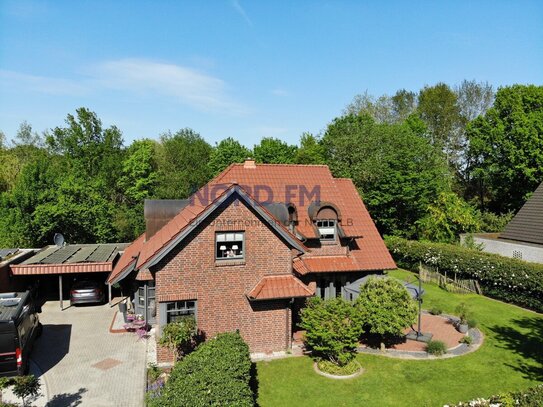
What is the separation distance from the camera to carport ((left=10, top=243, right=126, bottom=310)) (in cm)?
2114

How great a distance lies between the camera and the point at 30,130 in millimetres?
59406

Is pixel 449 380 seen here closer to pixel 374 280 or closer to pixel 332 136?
pixel 374 280

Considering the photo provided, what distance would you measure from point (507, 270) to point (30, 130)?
62.7 meters

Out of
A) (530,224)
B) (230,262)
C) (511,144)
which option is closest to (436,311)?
(230,262)

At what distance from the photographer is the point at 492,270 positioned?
25.2m

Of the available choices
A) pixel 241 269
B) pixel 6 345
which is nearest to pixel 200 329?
pixel 241 269

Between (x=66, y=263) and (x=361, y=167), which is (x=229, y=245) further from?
(x=361, y=167)

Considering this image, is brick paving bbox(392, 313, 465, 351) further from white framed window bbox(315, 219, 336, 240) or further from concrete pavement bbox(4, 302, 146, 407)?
concrete pavement bbox(4, 302, 146, 407)

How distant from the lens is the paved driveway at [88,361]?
1267 cm

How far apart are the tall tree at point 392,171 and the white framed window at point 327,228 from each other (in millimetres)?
19332

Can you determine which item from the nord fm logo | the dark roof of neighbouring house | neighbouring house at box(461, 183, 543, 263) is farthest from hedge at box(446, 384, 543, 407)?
the dark roof of neighbouring house

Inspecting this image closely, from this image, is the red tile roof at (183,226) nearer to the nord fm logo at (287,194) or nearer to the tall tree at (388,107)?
the nord fm logo at (287,194)

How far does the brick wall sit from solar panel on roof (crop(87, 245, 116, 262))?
31.8ft

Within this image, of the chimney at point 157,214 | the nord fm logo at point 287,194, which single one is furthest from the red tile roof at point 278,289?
the chimney at point 157,214
